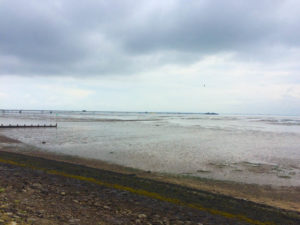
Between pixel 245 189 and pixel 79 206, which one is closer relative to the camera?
pixel 79 206

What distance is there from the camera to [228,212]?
26.2 ft

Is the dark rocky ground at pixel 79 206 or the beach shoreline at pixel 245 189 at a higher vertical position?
the dark rocky ground at pixel 79 206

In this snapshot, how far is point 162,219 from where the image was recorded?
6719 mm

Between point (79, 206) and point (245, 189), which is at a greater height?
point (79, 206)

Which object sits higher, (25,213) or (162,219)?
(25,213)

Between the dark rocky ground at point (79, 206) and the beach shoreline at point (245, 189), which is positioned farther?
the beach shoreline at point (245, 189)

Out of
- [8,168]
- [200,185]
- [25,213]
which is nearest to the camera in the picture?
[25,213]

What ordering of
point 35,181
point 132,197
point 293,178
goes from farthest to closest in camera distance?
point 293,178, point 35,181, point 132,197

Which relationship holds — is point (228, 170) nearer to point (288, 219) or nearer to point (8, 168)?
point (288, 219)

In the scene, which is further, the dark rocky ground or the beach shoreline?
the beach shoreline

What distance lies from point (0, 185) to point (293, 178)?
16.6 m

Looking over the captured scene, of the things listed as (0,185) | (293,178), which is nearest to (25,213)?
(0,185)

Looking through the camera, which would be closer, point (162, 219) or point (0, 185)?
point (162, 219)

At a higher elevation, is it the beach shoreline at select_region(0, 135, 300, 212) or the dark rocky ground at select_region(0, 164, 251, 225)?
the dark rocky ground at select_region(0, 164, 251, 225)
